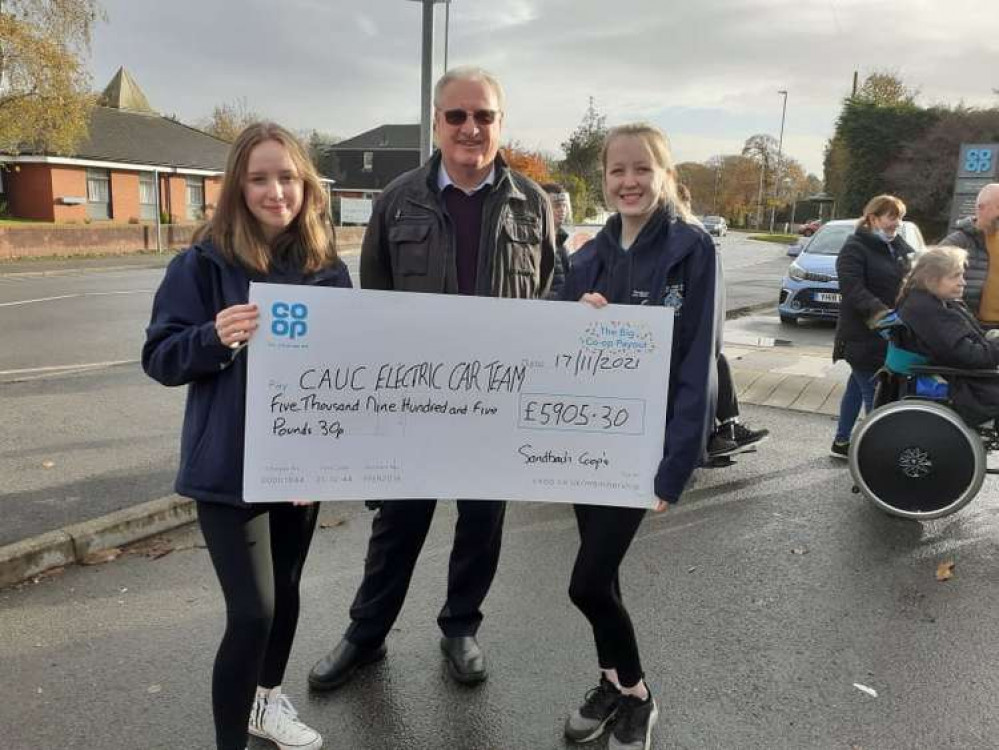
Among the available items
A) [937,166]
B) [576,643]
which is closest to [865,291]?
[576,643]

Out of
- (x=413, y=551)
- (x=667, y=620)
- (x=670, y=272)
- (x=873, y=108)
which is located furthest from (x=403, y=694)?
(x=873, y=108)

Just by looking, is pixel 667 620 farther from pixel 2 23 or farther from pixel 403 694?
pixel 2 23

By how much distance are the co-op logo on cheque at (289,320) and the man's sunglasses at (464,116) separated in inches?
35.3

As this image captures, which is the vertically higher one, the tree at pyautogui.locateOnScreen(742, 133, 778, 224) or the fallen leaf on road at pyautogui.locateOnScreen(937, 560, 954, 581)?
the tree at pyautogui.locateOnScreen(742, 133, 778, 224)

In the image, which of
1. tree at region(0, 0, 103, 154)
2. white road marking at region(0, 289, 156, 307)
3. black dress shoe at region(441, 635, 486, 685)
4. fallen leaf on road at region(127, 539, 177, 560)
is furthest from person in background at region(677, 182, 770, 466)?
tree at region(0, 0, 103, 154)

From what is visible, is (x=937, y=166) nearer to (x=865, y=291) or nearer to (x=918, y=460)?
(x=865, y=291)

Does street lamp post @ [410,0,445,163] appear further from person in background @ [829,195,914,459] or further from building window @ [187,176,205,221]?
building window @ [187,176,205,221]

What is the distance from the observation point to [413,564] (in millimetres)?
3102

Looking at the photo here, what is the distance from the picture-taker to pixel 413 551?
3.06 metres

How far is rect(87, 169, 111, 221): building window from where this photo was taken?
33.0 metres

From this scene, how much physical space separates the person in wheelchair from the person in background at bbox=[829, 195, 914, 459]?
1.16m

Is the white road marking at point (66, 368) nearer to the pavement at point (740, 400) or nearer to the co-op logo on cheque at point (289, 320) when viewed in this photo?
the pavement at point (740, 400)

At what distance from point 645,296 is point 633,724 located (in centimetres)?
147

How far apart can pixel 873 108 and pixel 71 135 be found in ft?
129
